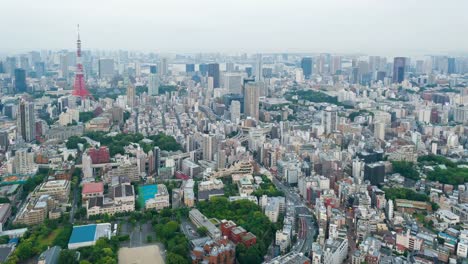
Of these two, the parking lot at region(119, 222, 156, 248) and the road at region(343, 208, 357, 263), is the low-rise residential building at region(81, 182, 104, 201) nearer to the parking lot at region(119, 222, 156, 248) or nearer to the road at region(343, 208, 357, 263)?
the parking lot at region(119, 222, 156, 248)

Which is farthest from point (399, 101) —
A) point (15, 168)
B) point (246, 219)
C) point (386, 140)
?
point (15, 168)

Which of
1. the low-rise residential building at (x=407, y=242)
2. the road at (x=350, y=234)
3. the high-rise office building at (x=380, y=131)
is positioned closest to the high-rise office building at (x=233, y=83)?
the high-rise office building at (x=380, y=131)

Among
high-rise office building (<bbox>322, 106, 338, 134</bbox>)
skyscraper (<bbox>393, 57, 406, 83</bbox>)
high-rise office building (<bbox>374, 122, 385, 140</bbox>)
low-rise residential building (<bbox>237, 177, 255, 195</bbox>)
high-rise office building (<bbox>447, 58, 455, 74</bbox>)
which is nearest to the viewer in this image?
low-rise residential building (<bbox>237, 177, 255, 195</bbox>)

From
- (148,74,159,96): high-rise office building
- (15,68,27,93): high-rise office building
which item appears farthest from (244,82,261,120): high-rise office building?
(15,68,27,93): high-rise office building

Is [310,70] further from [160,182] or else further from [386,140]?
[160,182]

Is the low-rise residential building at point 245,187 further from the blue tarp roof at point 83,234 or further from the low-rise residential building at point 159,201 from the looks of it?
the blue tarp roof at point 83,234

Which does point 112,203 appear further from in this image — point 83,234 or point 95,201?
point 83,234

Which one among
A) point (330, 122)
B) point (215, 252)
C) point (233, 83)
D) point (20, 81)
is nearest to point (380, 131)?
point (330, 122)

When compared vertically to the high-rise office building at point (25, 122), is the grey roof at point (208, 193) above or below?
below
